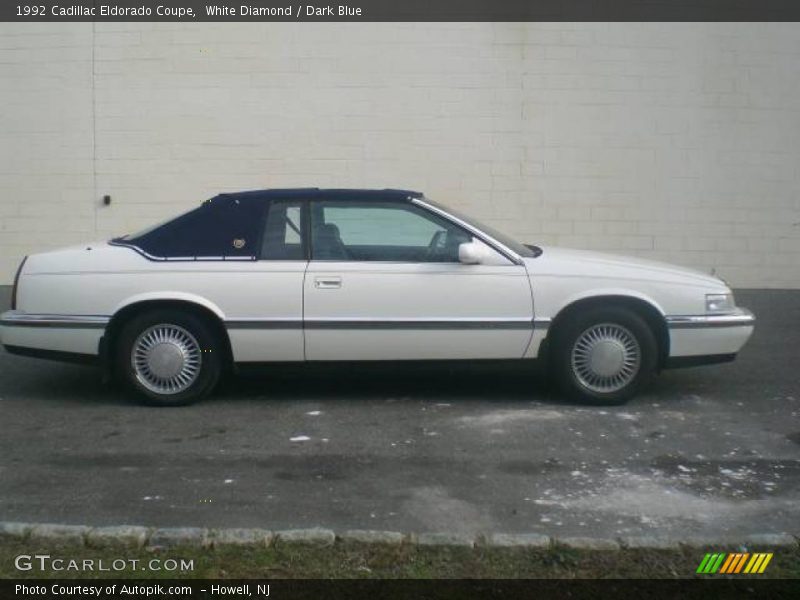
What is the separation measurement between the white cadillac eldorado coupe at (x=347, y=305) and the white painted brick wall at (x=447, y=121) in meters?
4.75

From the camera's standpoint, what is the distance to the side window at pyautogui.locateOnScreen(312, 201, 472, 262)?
720cm

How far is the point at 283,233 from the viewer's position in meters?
7.27

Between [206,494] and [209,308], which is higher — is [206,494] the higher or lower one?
the lower one

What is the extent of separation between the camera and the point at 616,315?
7.17m

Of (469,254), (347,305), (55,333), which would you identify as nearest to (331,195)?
(347,305)

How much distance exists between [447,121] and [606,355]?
17.6 feet

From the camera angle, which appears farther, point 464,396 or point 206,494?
point 464,396

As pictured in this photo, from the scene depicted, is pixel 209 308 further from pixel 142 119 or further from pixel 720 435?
pixel 142 119

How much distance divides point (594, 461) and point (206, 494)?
214 centimetres

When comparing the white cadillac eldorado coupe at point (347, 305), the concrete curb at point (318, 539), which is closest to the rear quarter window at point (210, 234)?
the white cadillac eldorado coupe at point (347, 305)

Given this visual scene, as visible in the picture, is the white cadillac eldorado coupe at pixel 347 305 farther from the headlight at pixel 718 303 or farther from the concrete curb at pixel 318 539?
the concrete curb at pixel 318 539
